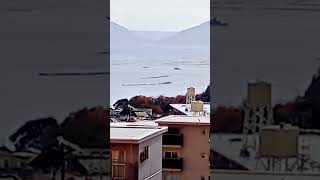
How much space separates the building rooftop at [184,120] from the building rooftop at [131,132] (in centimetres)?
9

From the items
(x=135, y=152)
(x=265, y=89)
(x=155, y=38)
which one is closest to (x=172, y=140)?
(x=135, y=152)

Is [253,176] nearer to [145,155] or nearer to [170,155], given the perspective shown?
[145,155]

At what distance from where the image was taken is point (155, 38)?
3871 millimetres

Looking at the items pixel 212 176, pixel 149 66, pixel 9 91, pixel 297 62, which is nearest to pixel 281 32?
pixel 297 62

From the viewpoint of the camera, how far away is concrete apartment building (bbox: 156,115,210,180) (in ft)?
13.4

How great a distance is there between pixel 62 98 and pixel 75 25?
448 mm

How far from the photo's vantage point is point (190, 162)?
4.14m

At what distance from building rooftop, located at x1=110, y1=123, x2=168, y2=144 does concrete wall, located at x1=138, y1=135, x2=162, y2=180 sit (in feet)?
0.14

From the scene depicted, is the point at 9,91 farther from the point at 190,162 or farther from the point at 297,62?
the point at 297,62

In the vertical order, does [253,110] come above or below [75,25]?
below

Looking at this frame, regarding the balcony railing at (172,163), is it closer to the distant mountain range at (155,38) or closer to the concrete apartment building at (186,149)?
the concrete apartment building at (186,149)

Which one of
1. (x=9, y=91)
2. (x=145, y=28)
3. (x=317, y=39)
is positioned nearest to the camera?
(x=317, y=39)

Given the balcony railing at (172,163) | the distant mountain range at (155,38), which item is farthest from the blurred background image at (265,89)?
the balcony railing at (172,163)

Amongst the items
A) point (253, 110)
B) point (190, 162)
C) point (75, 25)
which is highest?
point (75, 25)
